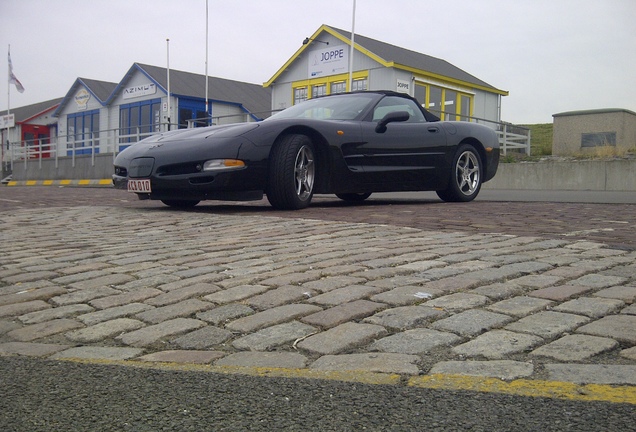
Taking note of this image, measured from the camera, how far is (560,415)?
1.72 meters

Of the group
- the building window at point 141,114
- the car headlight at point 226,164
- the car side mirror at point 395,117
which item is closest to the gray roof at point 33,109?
the building window at point 141,114

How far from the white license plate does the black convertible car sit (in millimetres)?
10

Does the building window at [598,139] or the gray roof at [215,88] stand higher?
the gray roof at [215,88]

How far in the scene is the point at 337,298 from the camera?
10.0 ft

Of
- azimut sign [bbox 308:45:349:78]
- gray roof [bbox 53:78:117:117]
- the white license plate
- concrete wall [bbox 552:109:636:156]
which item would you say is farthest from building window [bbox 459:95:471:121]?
the white license plate

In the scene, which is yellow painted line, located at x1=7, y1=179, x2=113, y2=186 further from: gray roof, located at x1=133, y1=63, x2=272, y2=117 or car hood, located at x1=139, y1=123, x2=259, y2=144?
car hood, located at x1=139, y1=123, x2=259, y2=144

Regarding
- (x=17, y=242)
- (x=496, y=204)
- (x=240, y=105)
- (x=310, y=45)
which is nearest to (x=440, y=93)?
(x=310, y=45)

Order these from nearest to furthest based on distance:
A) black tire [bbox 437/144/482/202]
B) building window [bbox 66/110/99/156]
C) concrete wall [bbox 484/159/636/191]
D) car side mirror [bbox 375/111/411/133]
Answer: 1. car side mirror [bbox 375/111/411/133]
2. black tire [bbox 437/144/482/202]
3. concrete wall [bbox 484/159/636/191]
4. building window [bbox 66/110/99/156]

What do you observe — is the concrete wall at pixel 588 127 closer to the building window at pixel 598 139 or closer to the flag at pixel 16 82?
the building window at pixel 598 139

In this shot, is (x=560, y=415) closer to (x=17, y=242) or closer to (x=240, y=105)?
(x=17, y=242)

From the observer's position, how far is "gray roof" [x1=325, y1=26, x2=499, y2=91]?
26156mm

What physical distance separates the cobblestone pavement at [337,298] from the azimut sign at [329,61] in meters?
22.2

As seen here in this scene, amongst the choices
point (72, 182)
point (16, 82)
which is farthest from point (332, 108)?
point (16, 82)

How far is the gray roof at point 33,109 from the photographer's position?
4806 cm
